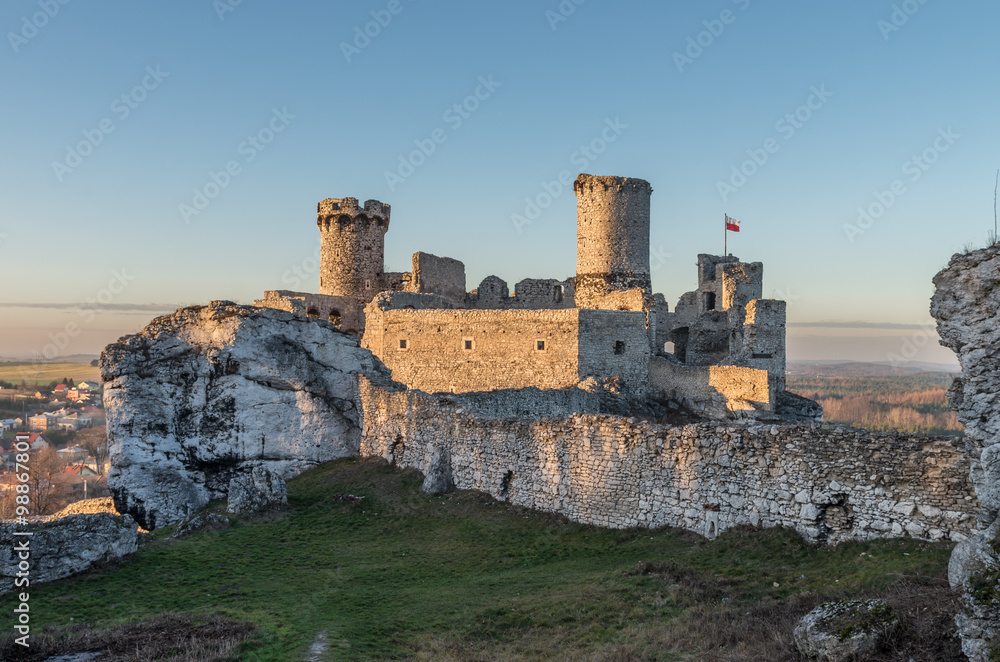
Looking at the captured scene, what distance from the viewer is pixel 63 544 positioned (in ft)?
38.7

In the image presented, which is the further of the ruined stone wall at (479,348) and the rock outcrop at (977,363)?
the ruined stone wall at (479,348)

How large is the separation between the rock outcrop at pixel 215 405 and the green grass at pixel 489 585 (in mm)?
5374

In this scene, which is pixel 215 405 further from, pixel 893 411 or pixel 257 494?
pixel 893 411

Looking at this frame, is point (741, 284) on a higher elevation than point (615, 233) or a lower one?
lower

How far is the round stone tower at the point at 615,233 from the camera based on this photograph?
3881cm

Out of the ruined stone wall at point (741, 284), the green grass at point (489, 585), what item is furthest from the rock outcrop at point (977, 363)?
the ruined stone wall at point (741, 284)

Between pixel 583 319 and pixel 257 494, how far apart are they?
15444 millimetres

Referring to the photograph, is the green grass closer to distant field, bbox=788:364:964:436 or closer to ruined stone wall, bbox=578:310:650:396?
ruined stone wall, bbox=578:310:650:396

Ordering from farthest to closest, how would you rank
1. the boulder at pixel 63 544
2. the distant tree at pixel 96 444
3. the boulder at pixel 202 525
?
the distant tree at pixel 96 444
the boulder at pixel 202 525
the boulder at pixel 63 544

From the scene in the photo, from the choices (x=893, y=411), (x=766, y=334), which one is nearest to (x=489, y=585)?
(x=766, y=334)

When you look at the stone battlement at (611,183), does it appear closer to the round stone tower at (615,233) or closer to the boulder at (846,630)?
the round stone tower at (615,233)

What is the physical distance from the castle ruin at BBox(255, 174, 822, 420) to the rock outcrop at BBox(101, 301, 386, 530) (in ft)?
20.0

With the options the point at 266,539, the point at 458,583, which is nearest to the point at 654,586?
the point at 458,583

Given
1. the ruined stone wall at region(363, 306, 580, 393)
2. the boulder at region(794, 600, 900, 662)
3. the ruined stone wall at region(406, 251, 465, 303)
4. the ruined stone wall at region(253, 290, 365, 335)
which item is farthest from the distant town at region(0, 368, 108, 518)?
the boulder at region(794, 600, 900, 662)
